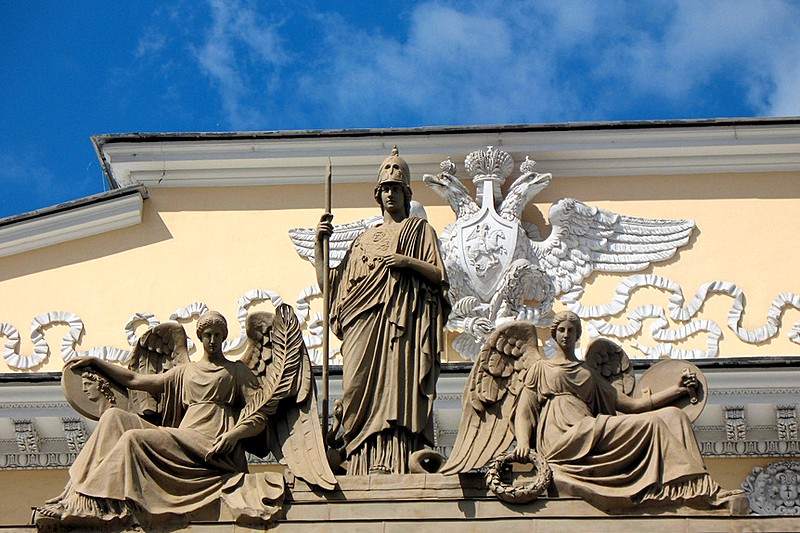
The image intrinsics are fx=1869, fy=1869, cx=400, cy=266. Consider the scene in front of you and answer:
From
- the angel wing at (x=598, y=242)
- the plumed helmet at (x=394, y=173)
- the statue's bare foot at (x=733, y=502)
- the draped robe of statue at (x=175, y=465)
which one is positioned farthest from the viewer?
the angel wing at (x=598, y=242)

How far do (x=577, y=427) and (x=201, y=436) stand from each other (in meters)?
2.44

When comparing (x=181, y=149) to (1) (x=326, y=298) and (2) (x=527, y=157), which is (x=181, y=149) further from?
(1) (x=326, y=298)

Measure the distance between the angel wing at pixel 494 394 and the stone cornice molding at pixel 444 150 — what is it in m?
7.70

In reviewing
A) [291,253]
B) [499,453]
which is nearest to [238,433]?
[499,453]

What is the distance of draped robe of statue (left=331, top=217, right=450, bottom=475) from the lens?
12258 millimetres

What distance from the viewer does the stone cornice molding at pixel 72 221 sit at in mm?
20281

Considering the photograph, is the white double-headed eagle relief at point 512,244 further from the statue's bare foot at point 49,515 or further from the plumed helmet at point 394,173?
the statue's bare foot at point 49,515

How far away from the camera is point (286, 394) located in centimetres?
1242

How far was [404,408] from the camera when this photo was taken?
12.3 m

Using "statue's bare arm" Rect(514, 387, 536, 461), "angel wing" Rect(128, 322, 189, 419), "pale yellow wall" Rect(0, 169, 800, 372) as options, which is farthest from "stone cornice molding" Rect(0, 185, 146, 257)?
"statue's bare arm" Rect(514, 387, 536, 461)

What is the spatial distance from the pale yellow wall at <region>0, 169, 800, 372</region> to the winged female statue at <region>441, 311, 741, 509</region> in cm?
705

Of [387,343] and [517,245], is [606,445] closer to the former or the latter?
[387,343]

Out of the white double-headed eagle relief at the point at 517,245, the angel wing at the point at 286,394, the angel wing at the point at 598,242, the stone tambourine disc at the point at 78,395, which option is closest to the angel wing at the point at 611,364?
the angel wing at the point at 286,394

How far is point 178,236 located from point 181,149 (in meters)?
0.97
